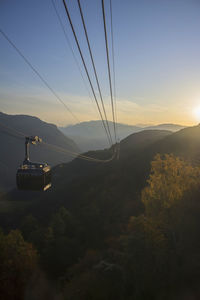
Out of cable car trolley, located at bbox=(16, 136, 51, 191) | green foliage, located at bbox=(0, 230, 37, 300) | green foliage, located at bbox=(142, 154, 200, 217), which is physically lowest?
green foliage, located at bbox=(0, 230, 37, 300)

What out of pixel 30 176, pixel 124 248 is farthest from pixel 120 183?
pixel 30 176

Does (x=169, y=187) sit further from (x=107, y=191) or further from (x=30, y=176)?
(x=107, y=191)

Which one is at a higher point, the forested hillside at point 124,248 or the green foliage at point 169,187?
the green foliage at point 169,187

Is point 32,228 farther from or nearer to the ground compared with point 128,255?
nearer to the ground

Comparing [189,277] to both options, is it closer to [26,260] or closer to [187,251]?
[187,251]

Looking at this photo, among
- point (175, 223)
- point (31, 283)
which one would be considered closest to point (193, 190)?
point (175, 223)

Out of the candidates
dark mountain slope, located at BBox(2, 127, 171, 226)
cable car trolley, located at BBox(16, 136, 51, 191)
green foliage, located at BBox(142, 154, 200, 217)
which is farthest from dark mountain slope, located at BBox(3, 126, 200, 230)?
cable car trolley, located at BBox(16, 136, 51, 191)

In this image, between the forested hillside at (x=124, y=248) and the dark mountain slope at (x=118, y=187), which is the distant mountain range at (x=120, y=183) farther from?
the forested hillside at (x=124, y=248)

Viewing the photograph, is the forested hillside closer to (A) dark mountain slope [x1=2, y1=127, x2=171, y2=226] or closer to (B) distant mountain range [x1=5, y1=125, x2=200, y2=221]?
(A) dark mountain slope [x1=2, y1=127, x2=171, y2=226]

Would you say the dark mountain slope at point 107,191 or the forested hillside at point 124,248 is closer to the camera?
the forested hillside at point 124,248

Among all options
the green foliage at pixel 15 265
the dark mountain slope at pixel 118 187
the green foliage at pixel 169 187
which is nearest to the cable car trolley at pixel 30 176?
the green foliage at pixel 169 187

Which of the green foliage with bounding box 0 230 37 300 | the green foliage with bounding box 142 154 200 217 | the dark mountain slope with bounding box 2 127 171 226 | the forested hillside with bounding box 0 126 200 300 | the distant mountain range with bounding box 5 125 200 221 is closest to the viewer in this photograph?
the forested hillside with bounding box 0 126 200 300
